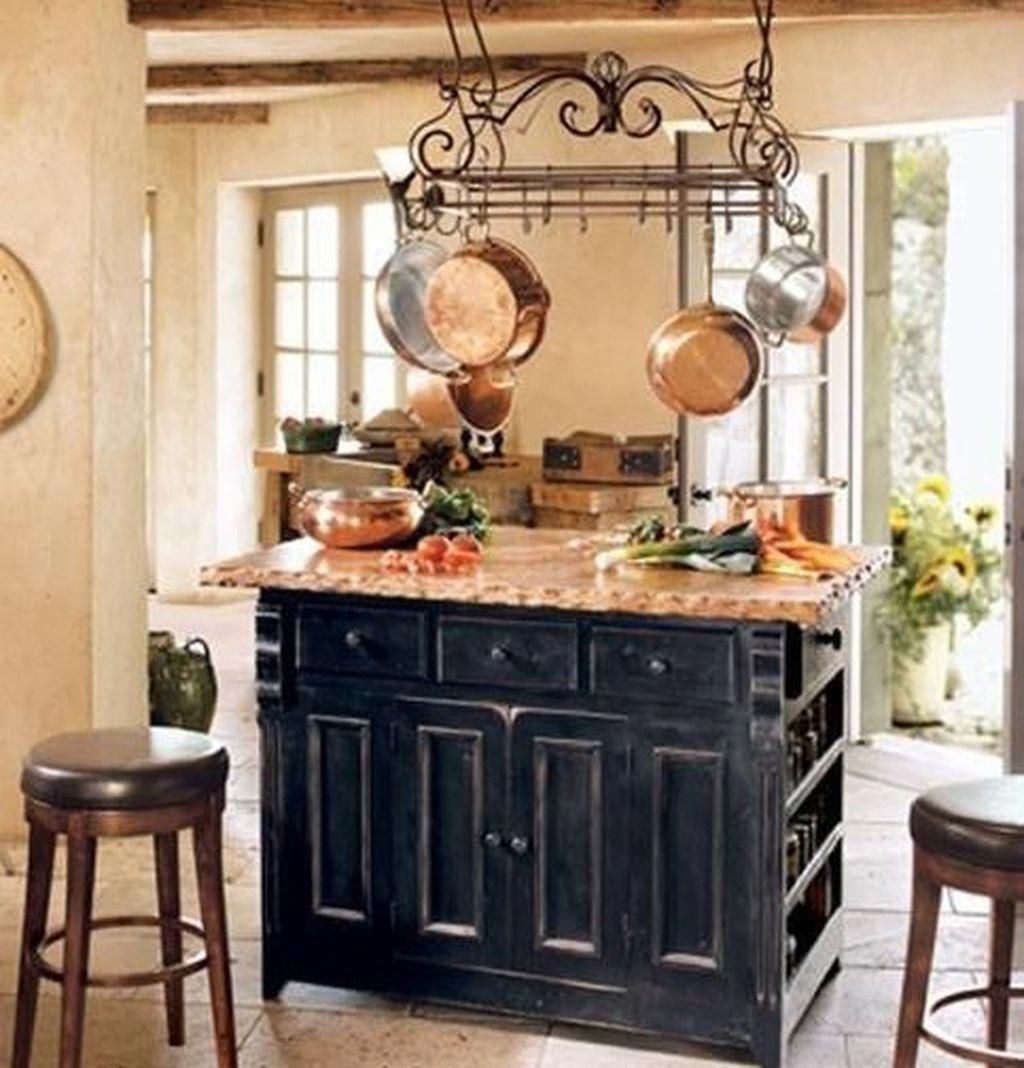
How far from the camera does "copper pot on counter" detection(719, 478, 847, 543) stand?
500cm

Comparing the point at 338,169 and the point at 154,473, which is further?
the point at 154,473

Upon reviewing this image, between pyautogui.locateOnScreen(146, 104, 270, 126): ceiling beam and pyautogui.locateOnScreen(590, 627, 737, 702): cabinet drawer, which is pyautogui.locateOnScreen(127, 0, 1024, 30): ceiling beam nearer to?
pyautogui.locateOnScreen(590, 627, 737, 702): cabinet drawer

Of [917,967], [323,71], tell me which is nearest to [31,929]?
[917,967]

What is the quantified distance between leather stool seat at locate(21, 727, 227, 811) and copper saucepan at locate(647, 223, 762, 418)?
55.9 inches

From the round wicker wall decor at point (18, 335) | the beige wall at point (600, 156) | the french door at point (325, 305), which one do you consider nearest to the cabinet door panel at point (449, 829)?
the round wicker wall decor at point (18, 335)

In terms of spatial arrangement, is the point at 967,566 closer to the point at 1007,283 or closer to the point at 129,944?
the point at 1007,283

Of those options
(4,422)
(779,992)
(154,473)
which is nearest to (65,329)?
(4,422)

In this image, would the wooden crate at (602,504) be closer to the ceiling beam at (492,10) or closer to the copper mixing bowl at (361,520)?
the ceiling beam at (492,10)

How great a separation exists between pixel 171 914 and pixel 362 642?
672mm

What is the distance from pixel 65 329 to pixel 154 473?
181 inches

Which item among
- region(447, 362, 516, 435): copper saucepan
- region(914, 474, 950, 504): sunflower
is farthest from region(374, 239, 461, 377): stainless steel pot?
region(914, 474, 950, 504): sunflower

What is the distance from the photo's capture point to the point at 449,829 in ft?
14.8

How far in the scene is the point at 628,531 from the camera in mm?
5055

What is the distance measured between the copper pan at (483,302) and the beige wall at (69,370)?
153cm
